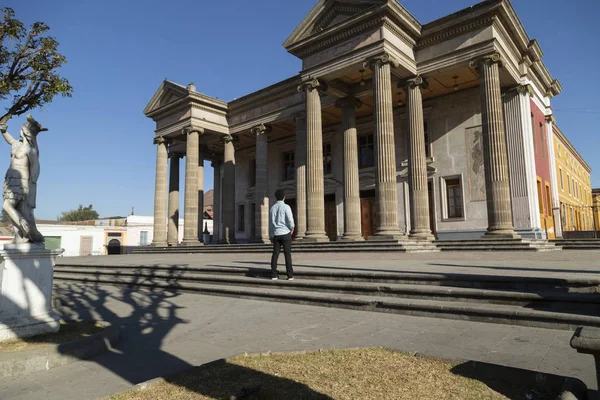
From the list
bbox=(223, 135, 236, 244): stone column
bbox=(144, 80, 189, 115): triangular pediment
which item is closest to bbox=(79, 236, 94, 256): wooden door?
bbox=(144, 80, 189, 115): triangular pediment

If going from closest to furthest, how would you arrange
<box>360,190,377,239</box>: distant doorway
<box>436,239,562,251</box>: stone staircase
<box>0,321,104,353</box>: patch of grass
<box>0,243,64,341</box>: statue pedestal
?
<box>0,321,104,353</box>: patch of grass, <box>0,243,64,341</box>: statue pedestal, <box>436,239,562,251</box>: stone staircase, <box>360,190,377,239</box>: distant doorway

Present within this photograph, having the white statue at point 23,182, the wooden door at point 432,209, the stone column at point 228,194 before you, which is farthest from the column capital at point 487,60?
the white statue at point 23,182

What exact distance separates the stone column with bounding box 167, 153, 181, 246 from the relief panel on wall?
1757 centimetres

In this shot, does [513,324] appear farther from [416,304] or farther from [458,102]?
[458,102]

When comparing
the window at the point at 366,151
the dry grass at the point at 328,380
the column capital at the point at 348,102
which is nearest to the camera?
the dry grass at the point at 328,380

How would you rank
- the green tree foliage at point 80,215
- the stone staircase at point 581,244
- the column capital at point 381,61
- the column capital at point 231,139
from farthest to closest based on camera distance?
the green tree foliage at point 80,215
the column capital at point 231,139
the column capital at point 381,61
the stone staircase at point 581,244

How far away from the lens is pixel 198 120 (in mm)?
24266

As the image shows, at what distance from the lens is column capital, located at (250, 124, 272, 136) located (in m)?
23.9

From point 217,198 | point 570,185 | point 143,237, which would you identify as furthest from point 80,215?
point 570,185

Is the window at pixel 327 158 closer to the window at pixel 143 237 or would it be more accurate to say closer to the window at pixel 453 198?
the window at pixel 453 198

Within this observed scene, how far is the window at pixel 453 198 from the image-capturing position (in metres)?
19.7

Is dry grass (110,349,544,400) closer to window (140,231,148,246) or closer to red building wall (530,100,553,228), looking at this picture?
red building wall (530,100,553,228)

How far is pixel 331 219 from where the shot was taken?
24922 mm

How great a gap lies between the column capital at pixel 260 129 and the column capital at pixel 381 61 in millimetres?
9099
